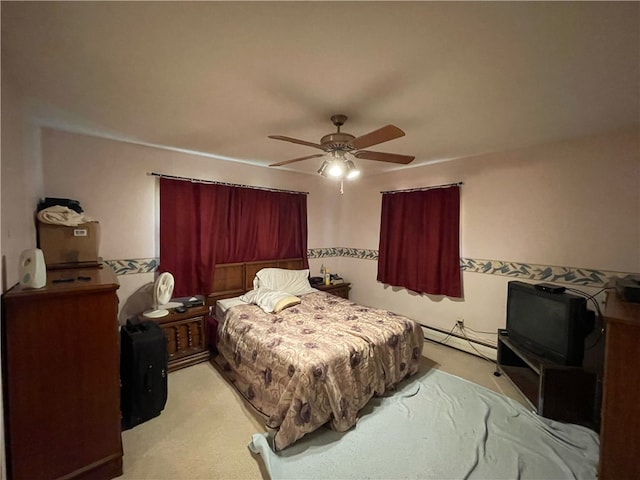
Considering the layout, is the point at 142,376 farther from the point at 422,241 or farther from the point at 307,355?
the point at 422,241

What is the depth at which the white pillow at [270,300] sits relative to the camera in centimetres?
287

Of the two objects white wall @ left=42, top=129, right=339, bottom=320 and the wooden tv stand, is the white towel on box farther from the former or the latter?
the wooden tv stand

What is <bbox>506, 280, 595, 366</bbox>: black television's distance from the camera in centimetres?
208

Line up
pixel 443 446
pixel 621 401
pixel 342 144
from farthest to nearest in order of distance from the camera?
1. pixel 342 144
2. pixel 443 446
3. pixel 621 401

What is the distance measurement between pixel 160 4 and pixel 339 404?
7.94ft

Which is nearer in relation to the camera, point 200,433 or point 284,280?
point 200,433

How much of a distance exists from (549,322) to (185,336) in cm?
350

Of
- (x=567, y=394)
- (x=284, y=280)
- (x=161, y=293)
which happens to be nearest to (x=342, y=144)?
(x=284, y=280)

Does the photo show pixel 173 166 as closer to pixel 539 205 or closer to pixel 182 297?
pixel 182 297

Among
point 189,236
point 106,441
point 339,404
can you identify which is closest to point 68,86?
point 189,236

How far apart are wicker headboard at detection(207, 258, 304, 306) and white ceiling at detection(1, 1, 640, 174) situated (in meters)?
1.77

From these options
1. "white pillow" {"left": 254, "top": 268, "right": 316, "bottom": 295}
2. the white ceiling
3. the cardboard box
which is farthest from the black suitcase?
the white ceiling

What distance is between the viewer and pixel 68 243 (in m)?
2.17

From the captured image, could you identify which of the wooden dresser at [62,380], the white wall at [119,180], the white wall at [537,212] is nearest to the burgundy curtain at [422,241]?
the white wall at [537,212]
